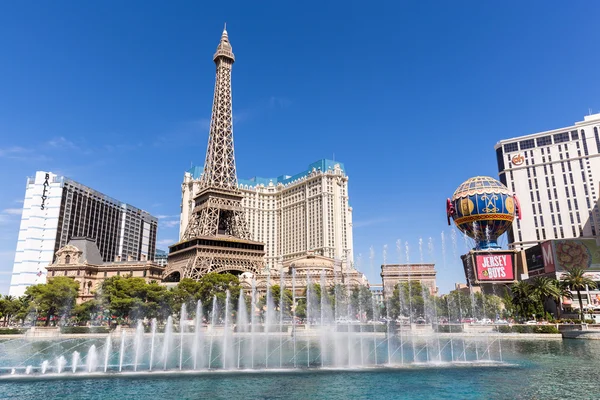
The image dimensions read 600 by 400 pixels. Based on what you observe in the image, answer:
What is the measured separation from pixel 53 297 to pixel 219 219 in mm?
37920

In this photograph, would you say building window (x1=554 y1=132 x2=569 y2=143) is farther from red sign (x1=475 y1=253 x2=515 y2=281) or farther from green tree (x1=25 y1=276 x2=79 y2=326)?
green tree (x1=25 y1=276 x2=79 y2=326)

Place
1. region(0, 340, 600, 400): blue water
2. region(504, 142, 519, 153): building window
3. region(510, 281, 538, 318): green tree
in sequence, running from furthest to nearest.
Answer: region(504, 142, 519, 153): building window, region(510, 281, 538, 318): green tree, region(0, 340, 600, 400): blue water

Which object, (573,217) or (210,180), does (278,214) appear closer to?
(210,180)

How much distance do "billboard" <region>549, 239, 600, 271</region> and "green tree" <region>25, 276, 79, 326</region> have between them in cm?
8075

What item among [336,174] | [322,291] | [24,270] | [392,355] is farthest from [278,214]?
[392,355]

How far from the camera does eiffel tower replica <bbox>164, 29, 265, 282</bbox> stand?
84.9 metres

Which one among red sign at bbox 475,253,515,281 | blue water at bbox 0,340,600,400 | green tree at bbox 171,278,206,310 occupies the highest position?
red sign at bbox 475,253,515,281

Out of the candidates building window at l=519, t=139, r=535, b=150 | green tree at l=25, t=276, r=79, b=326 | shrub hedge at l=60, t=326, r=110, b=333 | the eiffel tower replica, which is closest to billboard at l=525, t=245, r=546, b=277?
building window at l=519, t=139, r=535, b=150

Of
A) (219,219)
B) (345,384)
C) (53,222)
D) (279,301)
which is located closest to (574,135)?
(279,301)

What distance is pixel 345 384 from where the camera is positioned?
2288 centimetres

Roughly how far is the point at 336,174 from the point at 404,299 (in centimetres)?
8255

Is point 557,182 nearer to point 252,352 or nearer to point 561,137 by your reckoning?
point 561,137

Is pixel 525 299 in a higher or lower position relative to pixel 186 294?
lower

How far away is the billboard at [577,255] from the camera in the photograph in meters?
70.7
